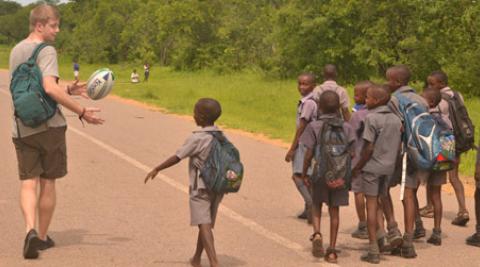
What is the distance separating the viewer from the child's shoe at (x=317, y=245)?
6.17m

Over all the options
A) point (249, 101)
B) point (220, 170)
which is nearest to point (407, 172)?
point (220, 170)

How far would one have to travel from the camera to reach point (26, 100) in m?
6.00

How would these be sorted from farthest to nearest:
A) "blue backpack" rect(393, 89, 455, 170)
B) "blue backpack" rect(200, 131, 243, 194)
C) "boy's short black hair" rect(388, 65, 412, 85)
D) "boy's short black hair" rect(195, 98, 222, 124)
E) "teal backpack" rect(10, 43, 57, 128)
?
"boy's short black hair" rect(388, 65, 412, 85)
"blue backpack" rect(393, 89, 455, 170)
"teal backpack" rect(10, 43, 57, 128)
"boy's short black hair" rect(195, 98, 222, 124)
"blue backpack" rect(200, 131, 243, 194)

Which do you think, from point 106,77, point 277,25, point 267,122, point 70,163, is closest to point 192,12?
point 277,25

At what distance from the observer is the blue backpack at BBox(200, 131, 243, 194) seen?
217 inches

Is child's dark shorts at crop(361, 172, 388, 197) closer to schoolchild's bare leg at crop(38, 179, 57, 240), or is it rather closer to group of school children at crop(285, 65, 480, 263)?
group of school children at crop(285, 65, 480, 263)

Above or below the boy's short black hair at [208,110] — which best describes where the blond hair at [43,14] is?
above

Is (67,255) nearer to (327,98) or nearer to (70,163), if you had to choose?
(327,98)

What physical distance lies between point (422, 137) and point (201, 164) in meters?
2.06

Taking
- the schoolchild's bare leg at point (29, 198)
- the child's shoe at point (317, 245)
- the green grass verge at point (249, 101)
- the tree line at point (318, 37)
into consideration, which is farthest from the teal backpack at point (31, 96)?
the tree line at point (318, 37)

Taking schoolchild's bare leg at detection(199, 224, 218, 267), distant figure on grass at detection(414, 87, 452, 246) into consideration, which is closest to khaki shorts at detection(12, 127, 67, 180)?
schoolchild's bare leg at detection(199, 224, 218, 267)

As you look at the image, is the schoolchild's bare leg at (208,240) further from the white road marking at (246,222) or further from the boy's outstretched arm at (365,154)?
the boy's outstretched arm at (365,154)

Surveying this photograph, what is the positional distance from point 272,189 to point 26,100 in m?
4.32

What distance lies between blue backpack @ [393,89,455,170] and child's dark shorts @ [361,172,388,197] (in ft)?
1.32
